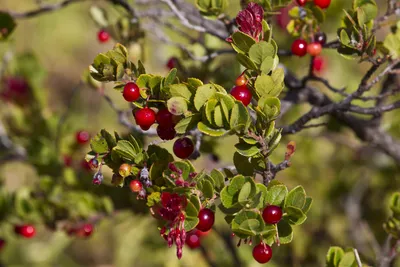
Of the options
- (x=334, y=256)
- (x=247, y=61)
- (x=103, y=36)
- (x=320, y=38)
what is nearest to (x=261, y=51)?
(x=247, y=61)

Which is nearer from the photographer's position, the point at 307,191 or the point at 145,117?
the point at 145,117

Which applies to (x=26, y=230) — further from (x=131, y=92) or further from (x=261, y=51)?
(x=261, y=51)

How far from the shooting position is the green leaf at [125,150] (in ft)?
2.86

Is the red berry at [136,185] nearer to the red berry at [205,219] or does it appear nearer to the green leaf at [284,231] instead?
the red berry at [205,219]

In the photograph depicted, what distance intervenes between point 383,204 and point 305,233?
1.17ft

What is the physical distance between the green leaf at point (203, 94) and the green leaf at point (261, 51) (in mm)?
87

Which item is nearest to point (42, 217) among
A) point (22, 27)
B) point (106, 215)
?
point (106, 215)

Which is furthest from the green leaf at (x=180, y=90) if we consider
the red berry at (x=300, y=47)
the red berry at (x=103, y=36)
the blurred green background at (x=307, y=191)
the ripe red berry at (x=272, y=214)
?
the red berry at (x=103, y=36)

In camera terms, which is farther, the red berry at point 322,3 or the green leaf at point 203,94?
the red berry at point 322,3

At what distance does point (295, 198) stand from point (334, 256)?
0.27m

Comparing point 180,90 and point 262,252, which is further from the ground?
point 180,90

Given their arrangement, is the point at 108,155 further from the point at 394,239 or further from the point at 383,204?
the point at 383,204

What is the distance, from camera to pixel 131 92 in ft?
2.79

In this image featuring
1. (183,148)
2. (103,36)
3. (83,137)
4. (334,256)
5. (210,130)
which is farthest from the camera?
(83,137)
